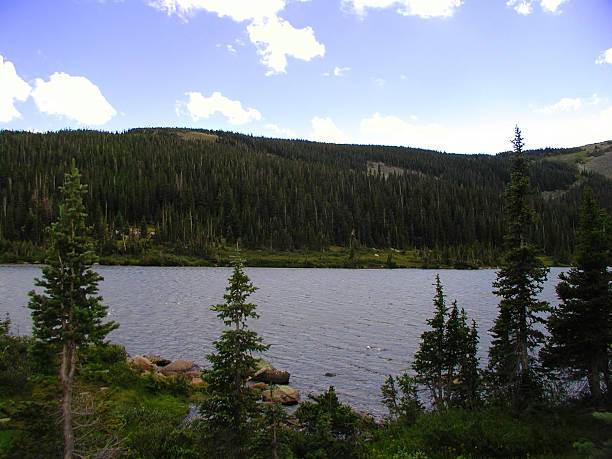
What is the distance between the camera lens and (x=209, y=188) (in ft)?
655

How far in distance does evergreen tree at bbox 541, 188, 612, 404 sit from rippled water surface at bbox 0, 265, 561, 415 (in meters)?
9.52

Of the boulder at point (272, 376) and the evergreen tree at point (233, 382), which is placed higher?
the evergreen tree at point (233, 382)

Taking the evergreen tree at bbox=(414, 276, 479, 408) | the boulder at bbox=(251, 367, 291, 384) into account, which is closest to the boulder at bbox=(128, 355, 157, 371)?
the boulder at bbox=(251, 367, 291, 384)

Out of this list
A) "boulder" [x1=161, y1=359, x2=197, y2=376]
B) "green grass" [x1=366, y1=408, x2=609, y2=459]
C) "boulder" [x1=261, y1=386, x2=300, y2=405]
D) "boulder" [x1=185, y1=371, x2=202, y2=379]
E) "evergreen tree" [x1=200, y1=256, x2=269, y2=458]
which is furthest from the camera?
"boulder" [x1=161, y1=359, x2=197, y2=376]

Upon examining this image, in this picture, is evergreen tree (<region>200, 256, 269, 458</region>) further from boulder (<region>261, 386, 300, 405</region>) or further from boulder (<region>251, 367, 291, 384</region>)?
boulder (<region>251, 367, 291, 384</region>)

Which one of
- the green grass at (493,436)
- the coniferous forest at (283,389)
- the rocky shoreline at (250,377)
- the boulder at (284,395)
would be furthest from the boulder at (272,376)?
the green grass at (493,436)

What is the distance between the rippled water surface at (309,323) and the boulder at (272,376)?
0.58 m

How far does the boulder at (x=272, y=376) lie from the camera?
2467cm

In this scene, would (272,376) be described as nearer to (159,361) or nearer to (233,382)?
(159,361)

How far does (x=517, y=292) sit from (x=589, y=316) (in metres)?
2.85

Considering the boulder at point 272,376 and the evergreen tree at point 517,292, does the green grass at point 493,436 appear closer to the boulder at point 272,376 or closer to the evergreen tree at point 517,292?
the evergreen tree at point 517,292

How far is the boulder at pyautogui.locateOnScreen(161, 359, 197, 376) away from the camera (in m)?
25.3

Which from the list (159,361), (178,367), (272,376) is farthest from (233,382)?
(159,361)

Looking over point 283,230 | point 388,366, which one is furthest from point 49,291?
point 283,230
